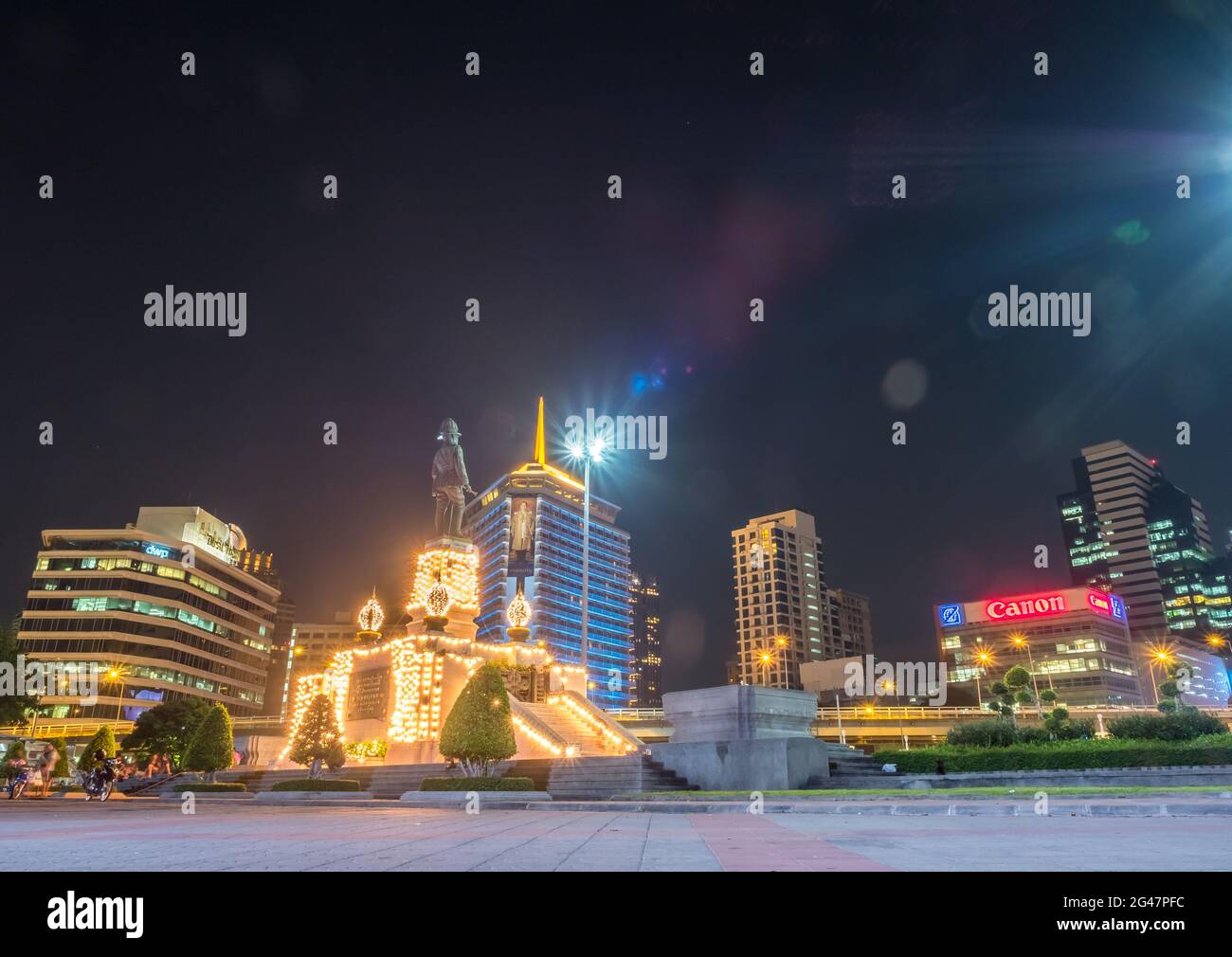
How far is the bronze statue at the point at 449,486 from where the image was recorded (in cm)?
4500

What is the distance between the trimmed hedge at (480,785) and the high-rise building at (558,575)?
131m

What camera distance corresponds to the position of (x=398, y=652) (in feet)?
127

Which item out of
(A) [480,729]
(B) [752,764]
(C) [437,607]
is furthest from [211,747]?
(B) [752,764]

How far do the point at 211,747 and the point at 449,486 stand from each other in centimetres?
1867

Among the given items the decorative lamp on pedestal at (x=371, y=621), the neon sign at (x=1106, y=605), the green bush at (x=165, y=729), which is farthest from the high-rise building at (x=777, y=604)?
the decorative lamp on pedestal at (x=371, y=621)

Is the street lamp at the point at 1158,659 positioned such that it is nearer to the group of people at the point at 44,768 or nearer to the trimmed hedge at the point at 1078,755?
the trimmed hedge at the point at 1078,755

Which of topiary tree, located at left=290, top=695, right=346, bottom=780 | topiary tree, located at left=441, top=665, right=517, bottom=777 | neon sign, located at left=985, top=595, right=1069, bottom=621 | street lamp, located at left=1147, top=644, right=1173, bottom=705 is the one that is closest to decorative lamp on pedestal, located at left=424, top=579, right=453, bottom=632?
topiary tree, located at left=290, top=695, right=346, bottom=780

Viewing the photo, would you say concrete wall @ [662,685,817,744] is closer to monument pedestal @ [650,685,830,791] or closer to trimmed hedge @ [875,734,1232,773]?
monument pedestal @ [650,685,830,791]

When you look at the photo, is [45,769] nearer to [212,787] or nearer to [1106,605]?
[212,787]

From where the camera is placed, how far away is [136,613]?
10094 centimetres

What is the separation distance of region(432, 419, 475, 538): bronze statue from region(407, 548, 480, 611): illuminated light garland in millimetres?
2195
